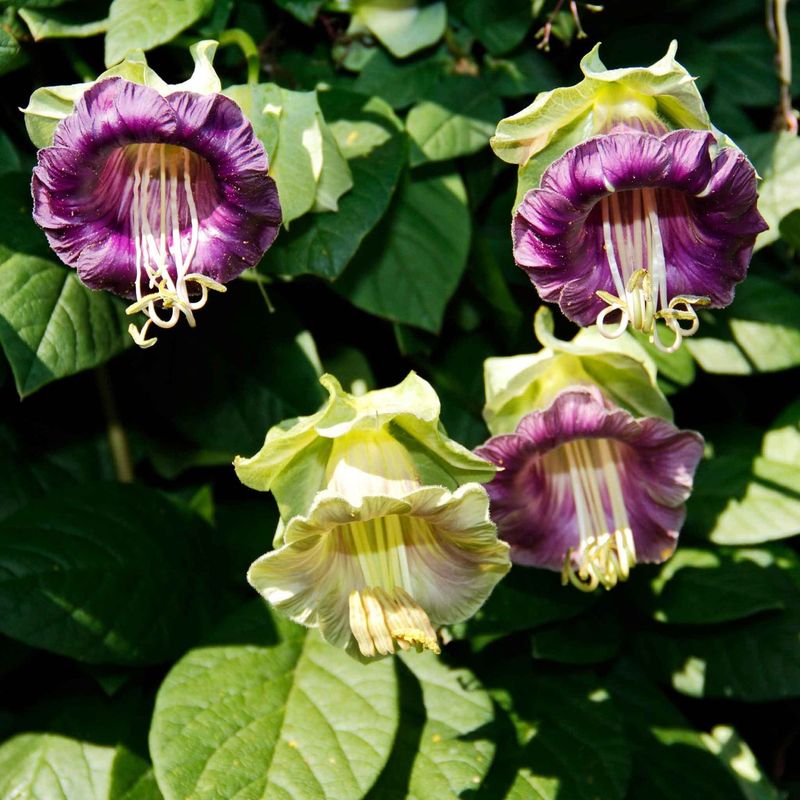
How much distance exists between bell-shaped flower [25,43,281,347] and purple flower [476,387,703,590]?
0.30 meters

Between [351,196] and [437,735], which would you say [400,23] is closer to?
[351,196]

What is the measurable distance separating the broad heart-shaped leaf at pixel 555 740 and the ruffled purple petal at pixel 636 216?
1.57 feet

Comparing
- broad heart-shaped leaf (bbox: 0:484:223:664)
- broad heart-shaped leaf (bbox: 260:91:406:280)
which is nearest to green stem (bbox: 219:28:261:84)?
broad heart-shaped leaf (bbox: 260:91:406:280)

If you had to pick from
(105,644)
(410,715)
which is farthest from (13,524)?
(410,715)

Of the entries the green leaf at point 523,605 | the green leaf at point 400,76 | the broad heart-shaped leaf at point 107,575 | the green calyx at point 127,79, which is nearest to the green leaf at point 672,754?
the green leaf at point 523,605

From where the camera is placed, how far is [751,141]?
1.32 meters

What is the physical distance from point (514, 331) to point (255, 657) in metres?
0.48

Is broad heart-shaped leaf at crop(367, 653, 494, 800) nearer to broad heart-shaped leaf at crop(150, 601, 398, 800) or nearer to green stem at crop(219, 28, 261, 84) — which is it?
broad heart-shaped leaf at crop(150, 601, 398, 800)

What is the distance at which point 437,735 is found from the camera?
1.14m

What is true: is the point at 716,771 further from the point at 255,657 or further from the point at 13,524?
the point at 13,524

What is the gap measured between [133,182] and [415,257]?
1.16 ft

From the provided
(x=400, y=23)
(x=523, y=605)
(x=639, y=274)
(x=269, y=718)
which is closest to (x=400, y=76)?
(x=400, y=23)

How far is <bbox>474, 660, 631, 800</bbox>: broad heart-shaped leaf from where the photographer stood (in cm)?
112

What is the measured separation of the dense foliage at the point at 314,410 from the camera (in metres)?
1.08
